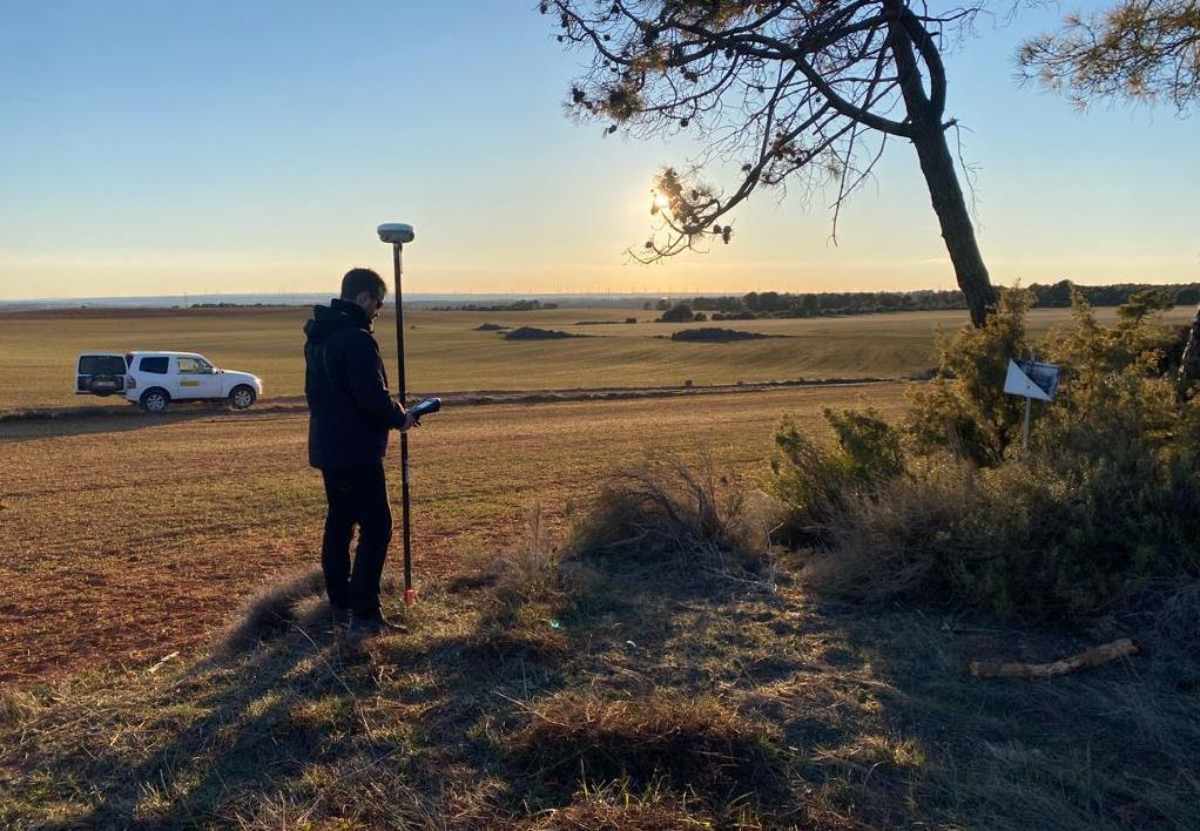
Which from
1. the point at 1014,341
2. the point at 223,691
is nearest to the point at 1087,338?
the point at 1014,341

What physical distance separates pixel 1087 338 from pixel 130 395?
77.1 ft

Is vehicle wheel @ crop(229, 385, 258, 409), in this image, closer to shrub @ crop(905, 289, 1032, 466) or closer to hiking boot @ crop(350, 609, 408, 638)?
shrub @ crop(905, 289, 1032, 466)

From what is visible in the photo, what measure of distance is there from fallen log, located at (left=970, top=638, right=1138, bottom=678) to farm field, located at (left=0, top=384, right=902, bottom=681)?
13.2 feet

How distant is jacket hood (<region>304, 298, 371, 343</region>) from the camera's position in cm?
529

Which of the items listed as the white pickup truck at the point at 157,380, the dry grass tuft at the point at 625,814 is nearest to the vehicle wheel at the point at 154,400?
the white pickup truck at the point at 157,380

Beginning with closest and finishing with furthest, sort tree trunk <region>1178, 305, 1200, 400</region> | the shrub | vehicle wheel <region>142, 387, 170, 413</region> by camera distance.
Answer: tree trunk <region>1178, 305, 1200, 400</region> < the shrub < vehicle wheel <region>142, 387, 170, 413</region>

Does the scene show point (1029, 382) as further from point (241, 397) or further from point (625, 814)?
point (241, 397)

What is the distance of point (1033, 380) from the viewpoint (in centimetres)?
673

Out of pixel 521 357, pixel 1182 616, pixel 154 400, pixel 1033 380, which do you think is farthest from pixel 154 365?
pixel 521 357

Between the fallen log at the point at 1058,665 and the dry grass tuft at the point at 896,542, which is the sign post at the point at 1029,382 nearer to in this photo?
the dry grass tuft at the point at 896,542

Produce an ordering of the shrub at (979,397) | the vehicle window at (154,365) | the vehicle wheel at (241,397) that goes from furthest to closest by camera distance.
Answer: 1. the vehicle wheel at (241,397)
2. the vehicle window at (154,365)
3. the shrub at (979,397)

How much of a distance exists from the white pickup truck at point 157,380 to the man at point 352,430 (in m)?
21.8

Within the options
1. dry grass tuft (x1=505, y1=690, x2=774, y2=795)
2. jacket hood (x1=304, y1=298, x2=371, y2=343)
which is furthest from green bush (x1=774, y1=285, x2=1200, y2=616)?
jacket hood (x1=304, y1=298, x2=371, y2=343)

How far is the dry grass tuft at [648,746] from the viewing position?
366 centimetres
